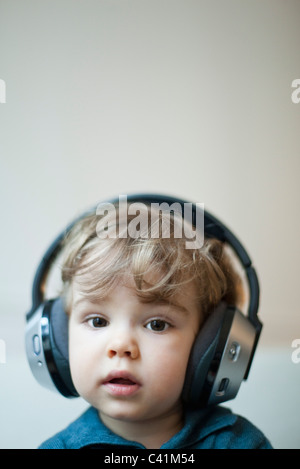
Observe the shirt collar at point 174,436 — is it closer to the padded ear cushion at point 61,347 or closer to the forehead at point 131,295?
the padded ear cushion at point 61,347

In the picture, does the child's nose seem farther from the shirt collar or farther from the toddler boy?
the shirt collar

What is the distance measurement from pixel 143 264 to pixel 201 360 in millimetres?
151

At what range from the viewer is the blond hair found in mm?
593

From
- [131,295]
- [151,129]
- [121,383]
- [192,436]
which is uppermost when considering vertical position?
[151,129]

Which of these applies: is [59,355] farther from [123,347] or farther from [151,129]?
[151,129]

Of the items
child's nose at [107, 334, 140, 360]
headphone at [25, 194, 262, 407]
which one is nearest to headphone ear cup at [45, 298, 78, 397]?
headphone at [25, 194, 262, 407]

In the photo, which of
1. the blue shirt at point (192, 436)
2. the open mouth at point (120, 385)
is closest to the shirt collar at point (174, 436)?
the blue shirt at point (192, 436)

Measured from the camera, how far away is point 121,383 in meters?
0.57

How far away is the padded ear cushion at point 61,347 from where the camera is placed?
2.06 feet

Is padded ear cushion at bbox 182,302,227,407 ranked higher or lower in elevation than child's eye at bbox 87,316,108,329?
lower

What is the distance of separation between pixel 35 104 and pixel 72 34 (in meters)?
0.15

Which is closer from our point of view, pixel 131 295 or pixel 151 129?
pixel 131 295

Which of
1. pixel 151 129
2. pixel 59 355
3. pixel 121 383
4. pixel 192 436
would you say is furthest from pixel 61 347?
pixel 151 129

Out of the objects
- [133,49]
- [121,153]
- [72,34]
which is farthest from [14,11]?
[121,153]
